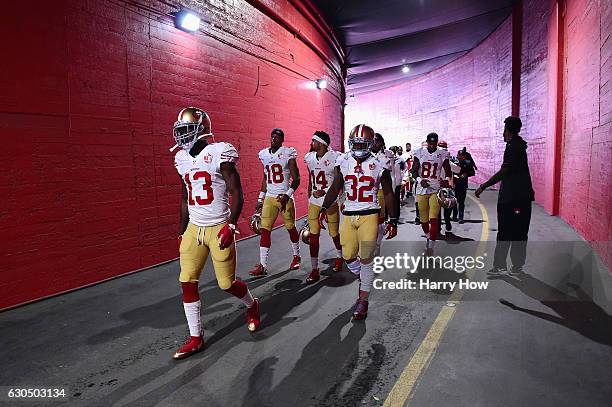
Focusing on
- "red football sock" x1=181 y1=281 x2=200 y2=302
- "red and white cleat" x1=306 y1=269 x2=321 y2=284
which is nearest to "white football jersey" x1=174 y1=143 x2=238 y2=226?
"red football sock" x1=181 y1=281 x2=200 y2=302

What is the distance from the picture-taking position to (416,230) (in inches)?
433

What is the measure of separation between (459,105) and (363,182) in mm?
24504

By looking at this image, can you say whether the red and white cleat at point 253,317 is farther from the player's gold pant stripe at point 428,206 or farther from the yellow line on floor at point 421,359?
the player's gold pant stripe at point 428,206

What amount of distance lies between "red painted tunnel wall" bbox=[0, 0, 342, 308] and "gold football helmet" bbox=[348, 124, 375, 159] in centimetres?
409

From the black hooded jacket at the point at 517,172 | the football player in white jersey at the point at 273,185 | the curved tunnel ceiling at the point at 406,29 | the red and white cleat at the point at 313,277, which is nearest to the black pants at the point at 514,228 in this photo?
the black hooded jacket at the point at 517,172

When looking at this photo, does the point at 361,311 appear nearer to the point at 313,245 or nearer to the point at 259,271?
the point at 313,245

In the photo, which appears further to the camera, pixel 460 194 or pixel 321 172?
pixel 460 194

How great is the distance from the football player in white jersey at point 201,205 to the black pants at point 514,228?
441 cm

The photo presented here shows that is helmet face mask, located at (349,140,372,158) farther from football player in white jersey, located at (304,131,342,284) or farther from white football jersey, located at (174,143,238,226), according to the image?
football player in white jersey, located at (304,131,342,284)

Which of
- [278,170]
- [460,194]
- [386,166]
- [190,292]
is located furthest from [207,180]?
[460,194]

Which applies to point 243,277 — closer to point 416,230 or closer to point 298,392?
point 298,392

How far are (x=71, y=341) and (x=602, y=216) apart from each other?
833 cm

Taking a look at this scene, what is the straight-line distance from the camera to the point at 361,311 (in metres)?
4.96

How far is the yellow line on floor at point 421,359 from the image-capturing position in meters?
3.24
